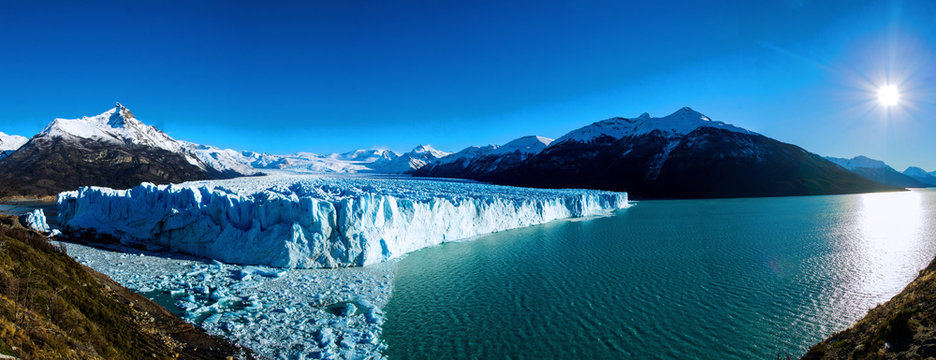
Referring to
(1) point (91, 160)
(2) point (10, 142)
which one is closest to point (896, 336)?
(1) point (91, 160)

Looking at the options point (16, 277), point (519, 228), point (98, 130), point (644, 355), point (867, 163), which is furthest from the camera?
point (867, 163)

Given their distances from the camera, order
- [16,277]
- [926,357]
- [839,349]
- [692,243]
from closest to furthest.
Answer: [926,357] < [16,277] < [839,349] < [692,243]

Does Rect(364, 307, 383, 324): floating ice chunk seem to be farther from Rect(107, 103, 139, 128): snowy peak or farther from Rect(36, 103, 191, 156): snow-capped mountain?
Rect(107, 103, 139, 128): snowy peak

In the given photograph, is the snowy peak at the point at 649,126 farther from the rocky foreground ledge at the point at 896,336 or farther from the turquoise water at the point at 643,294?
the rocky foreground ledge at the point at 896,336

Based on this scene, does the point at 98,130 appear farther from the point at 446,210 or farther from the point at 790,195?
the point at 790,195

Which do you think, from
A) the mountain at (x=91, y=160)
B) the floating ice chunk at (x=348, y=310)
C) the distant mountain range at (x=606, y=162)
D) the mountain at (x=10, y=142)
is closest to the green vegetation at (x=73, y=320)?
the floating ice chunk at (x=348, y=310)

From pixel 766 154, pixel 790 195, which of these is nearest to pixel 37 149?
pixel 790 195
